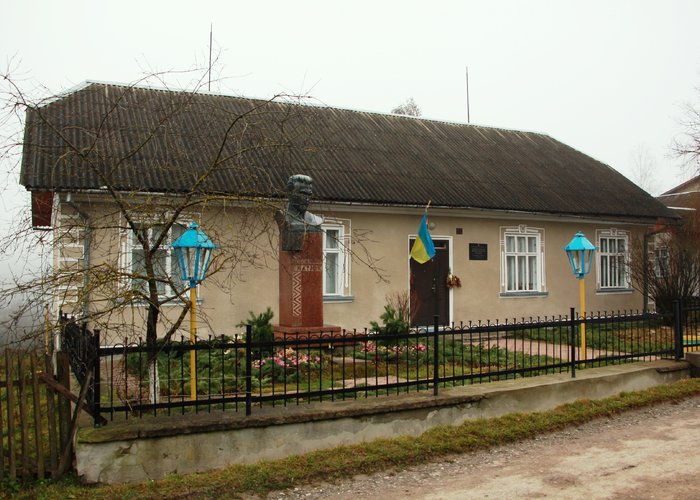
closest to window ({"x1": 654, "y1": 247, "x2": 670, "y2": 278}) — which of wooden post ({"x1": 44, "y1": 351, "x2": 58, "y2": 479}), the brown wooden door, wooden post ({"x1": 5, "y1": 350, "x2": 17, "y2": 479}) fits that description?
the brown wooden door

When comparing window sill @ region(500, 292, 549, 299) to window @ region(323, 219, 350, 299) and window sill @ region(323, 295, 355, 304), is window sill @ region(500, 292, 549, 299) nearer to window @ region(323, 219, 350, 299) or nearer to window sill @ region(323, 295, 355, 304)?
window sill @ region(323, 295, 355, 304)

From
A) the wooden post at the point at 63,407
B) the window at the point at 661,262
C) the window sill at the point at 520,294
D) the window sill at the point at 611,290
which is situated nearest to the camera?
the wooden post at the point at 63,407

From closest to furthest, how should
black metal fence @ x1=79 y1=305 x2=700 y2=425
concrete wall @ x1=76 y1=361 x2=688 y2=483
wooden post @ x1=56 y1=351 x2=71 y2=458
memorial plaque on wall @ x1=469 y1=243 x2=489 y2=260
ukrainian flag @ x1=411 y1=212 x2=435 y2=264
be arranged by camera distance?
concrete wall @ x1=76 y1=361 x2=688 y2=483 < wooden post @ x1=56 y1=351 x2=71 y2=458 < black metal fence @ x1=79 y1=305 x2=700 y2=425 < ukrainian flag @ x1=411 y1=212 x2=435 y2=264 < memorial plaque on wall @ x1=469 y1=243 x2=489 y2=260

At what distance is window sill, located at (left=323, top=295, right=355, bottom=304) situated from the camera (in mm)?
13883

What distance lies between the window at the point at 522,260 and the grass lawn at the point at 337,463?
863 centimetres

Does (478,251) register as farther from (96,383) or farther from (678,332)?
(96,383)

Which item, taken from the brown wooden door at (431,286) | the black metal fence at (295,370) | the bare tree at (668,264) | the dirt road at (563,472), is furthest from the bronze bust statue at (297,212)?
the bare tree at (668,264)

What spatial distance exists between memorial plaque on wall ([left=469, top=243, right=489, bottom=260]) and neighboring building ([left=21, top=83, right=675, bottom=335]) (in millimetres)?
23

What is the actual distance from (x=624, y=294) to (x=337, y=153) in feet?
28.7

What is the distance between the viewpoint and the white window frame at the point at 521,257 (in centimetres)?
1630

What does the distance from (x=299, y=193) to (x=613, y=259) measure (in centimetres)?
1068

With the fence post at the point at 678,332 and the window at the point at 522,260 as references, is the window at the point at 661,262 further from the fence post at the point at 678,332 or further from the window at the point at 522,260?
the fence post at the point at 678,332

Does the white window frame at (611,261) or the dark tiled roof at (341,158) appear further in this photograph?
the white window frame at (611,261)

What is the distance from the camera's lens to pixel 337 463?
236 inches
